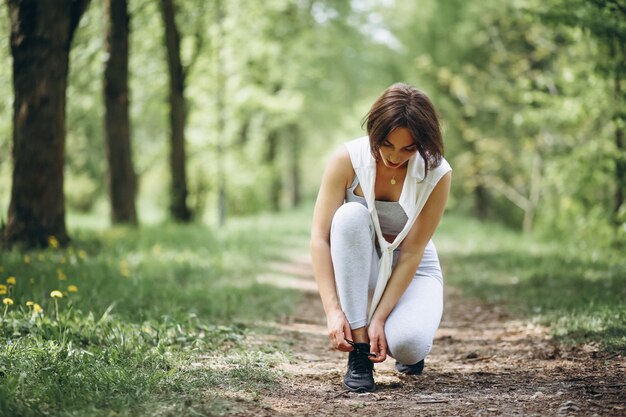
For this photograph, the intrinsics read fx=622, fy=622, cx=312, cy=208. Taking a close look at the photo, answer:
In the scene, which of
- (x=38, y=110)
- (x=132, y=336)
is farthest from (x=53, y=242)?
(x=132, y=336)

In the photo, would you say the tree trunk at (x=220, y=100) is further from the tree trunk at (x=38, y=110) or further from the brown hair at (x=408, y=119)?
the brown hair at (x=408, y=119)

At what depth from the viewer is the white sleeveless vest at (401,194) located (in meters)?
3.33

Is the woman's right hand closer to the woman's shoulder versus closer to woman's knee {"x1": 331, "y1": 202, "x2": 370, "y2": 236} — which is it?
woman's knee {"x1": 331, "y1": 202, "x2": 370, "y2": 236}

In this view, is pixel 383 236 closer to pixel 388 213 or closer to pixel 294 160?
pixel 388 213

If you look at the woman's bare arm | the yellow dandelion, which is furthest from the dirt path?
the yellow dandelion

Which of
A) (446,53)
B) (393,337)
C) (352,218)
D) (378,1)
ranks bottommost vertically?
(393,337)

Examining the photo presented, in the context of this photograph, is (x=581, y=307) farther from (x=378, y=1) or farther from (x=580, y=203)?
(x=378, y=1)

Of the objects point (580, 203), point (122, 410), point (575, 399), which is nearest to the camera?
point (122, 410)

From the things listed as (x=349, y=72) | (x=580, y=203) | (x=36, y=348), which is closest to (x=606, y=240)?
(x=580, y=203)

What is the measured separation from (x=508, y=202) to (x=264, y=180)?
7905 millimetres

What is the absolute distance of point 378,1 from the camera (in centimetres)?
2423

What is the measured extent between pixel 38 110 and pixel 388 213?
4.46 m

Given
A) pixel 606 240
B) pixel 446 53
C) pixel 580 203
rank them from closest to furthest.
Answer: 1. pixel 606 240
2. pixel 580 203
3. pixel 446 53

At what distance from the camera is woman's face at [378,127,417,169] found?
307cm
